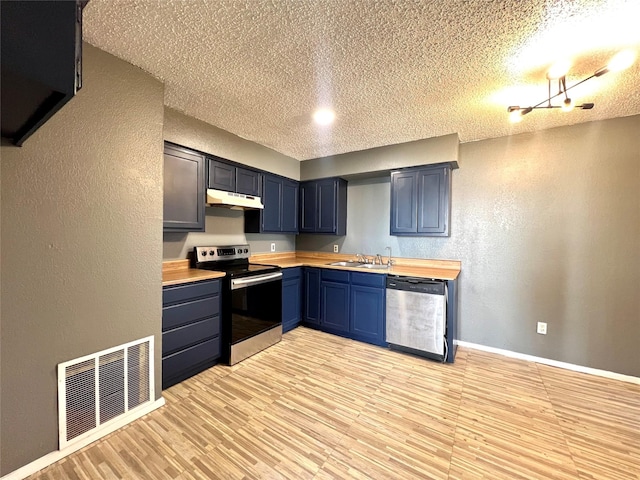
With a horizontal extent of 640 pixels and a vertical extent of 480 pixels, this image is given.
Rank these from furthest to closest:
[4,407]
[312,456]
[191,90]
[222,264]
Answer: [222,264] → [191,90] → [312,456] → [4,407]

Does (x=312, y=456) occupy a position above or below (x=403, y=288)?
below

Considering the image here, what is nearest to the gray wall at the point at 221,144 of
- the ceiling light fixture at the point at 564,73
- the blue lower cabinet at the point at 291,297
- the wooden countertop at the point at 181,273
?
the wooden countertop at the point at 181,273

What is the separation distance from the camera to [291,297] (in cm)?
348

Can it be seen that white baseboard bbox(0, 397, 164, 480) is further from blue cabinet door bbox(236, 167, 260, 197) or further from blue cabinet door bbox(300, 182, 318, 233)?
blue cabinet door bbox(300, 182, 318, 233)

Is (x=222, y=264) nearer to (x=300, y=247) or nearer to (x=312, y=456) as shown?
(x=300, y=247)

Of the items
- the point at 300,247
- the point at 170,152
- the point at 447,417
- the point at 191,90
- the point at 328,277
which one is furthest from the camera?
the point at 300,247

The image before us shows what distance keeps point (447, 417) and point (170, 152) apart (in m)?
3.26

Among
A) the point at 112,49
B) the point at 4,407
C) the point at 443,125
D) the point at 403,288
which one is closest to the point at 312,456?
the point at 4,407

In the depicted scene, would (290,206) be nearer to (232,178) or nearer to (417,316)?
(232,178)

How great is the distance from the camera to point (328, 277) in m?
3.45

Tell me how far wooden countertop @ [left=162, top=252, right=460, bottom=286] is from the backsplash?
12 cm

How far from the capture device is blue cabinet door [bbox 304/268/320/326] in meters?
3.54

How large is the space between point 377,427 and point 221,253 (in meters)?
2.42

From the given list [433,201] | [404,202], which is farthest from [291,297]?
[433,201]
